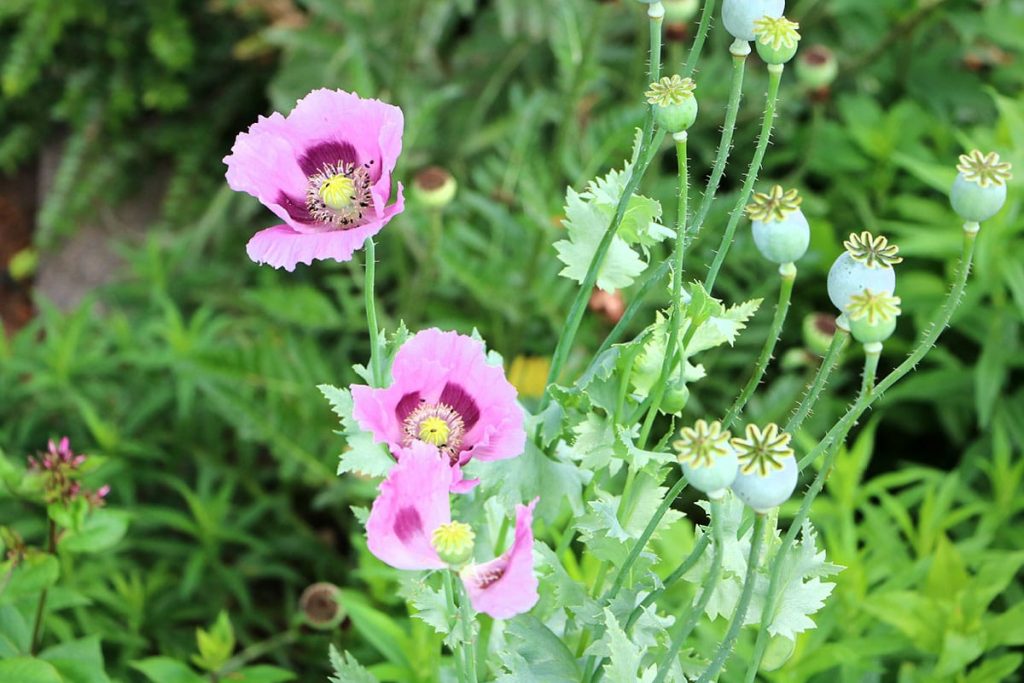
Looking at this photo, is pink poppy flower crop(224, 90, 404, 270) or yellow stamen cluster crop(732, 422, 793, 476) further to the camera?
pink poppy flower crop(224, 90, 404, 270)

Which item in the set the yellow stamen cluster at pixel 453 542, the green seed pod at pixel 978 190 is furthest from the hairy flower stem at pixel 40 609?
the green seed pod at pixel 978 190

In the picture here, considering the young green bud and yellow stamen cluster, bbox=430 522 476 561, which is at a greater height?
the young green bud

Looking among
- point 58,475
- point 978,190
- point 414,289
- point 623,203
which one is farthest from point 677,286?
point 414,289

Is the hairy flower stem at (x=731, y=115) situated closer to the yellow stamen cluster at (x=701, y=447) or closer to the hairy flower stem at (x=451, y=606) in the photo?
the yellow stamen cluster at (x=701, y=447)

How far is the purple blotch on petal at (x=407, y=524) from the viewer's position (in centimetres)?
69

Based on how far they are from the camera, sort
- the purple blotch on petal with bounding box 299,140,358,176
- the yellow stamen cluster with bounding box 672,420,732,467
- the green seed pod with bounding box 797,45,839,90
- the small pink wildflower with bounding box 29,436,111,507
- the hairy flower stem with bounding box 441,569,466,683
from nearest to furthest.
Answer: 1. the yellow stamen cluster with bounding box 672,420,732,467
2. the hairy flower stem with bounding box 441,569,466,683
3. the purple blotch on petal with bounding box 299,140,358,176
4. the small pink wildflower with bounding box 29,436,111,507
5. the green seed pod with bounding box 797,45,839,90

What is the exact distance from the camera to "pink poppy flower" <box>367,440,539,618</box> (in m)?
0.66

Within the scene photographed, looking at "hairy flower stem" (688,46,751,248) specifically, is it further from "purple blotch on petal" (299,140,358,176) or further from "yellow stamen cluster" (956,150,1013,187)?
"purple blotch on petal" (299,140,358,176)

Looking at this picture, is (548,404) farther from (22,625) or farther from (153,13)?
(153,13)

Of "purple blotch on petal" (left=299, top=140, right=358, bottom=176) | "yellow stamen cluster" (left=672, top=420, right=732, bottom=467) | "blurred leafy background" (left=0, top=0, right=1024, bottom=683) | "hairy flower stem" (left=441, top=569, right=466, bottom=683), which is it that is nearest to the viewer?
"yellow stamen cluster" (left=672, top=420, right=732, bottom=467)

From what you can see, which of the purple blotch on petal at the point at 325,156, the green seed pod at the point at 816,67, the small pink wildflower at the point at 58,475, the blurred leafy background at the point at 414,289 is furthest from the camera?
the green seed pod at the point at 816,67

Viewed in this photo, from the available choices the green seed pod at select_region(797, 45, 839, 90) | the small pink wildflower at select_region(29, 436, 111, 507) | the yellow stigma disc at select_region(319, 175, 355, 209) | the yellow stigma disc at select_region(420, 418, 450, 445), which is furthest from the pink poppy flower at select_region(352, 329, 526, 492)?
the green seed pod at select_region(797, 45, 839, 90)

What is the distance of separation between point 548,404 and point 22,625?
0.51m

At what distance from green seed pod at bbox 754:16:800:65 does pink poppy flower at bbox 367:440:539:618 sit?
0.29m
